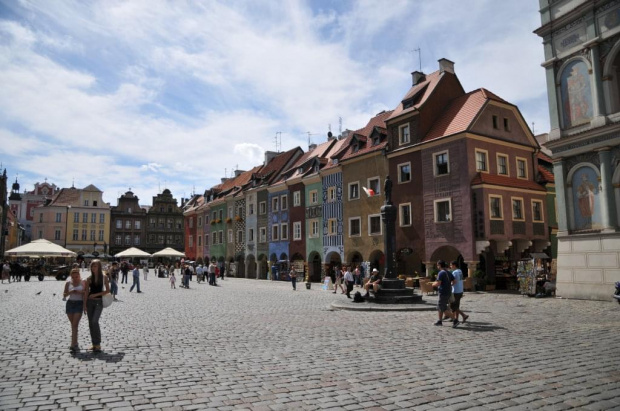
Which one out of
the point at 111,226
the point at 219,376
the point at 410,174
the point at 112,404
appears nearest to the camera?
the point at 112,404

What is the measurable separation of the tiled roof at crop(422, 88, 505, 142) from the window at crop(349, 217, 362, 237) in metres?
8.13

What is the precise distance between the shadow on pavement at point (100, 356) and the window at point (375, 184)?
26.5m

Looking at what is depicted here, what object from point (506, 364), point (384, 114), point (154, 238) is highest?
point (384, 114)

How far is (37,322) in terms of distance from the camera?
13.2m

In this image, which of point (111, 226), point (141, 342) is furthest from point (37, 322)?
point (111, 226)

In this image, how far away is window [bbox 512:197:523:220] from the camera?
1144 inches

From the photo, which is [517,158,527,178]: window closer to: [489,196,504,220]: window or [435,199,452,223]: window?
[489,196,504,220]: window

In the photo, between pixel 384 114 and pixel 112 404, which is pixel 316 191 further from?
pixel 112 404

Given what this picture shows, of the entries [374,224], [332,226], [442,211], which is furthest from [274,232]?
[442,211]

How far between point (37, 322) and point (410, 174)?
23841 mm

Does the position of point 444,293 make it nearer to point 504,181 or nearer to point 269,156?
point 504,181

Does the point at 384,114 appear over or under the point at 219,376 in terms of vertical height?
over

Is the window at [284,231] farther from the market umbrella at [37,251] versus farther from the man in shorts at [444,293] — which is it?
the man in shorts at [444,293]

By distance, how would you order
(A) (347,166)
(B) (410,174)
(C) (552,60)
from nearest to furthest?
(C) (552,60), (B) (410,174), (A) (347,166)
